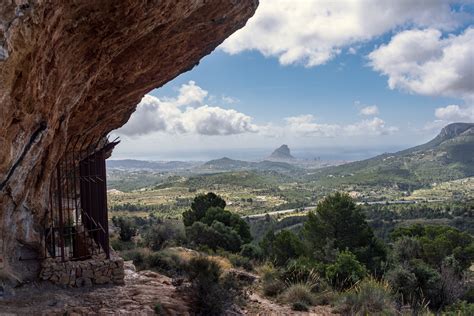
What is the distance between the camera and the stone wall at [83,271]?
853 cm

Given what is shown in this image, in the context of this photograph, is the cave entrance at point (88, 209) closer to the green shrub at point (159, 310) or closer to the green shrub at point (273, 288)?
the green shrub at point (159, 310)

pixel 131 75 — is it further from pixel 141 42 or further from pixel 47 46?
pixel 47 46

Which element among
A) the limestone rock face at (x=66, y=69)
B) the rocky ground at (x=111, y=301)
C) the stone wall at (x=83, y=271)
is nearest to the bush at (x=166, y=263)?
the rocky ground at (x=111, y=301)

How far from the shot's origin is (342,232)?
2372 cm

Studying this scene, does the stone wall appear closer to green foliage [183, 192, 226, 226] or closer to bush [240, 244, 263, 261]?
bush [240, 244, 263, 261]

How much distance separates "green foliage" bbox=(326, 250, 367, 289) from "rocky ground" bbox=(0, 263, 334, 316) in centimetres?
325

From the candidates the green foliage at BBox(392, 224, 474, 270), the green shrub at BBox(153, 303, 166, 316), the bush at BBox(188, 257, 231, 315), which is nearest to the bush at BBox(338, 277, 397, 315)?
the bush at BBox(188, 257, 231, 315)

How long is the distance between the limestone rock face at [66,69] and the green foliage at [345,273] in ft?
26.8

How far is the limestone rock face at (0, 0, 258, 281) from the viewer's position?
5305 millimetres

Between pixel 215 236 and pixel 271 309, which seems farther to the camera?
pixel 215 236

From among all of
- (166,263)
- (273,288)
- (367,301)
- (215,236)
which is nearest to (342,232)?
(215,236)

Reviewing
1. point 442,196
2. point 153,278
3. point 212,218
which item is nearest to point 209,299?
point 153,278

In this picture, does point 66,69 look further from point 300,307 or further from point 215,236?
point 215,236

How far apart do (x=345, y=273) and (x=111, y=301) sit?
810cm
